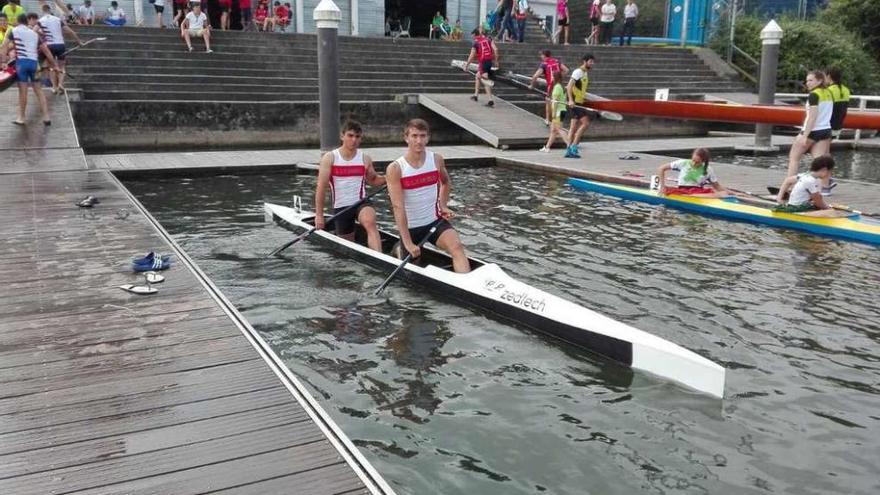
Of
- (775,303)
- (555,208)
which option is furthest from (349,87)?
(775,303)

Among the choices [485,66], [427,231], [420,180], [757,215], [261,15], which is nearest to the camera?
[420,180]

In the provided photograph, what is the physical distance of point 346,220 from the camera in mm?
8781

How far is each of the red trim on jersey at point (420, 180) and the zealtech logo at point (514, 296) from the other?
1.32 m

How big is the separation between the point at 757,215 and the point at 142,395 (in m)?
8.69

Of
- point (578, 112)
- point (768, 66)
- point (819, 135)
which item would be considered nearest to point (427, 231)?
point (819, 135)

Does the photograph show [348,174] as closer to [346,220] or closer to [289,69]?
[346,220]

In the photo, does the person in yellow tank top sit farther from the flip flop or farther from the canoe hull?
the flip flop

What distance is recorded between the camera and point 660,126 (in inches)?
893

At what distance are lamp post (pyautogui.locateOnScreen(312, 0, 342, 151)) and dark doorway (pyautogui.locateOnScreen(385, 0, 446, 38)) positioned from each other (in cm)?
1881

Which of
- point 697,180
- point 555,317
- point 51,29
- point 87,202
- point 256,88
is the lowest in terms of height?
point 555,317

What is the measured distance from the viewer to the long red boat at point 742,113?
11.3m

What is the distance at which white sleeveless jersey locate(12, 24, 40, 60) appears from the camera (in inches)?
521

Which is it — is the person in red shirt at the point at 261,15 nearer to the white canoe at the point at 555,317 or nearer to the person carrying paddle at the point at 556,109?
the person carrying paddle at the point at 556,109

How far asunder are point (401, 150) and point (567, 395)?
42.7 feet
